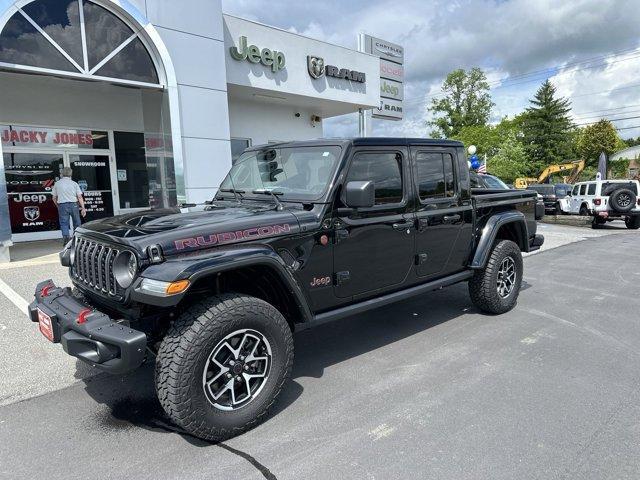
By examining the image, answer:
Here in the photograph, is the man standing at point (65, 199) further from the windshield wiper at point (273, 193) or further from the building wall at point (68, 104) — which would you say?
the windshield wiper at point (273, 193)

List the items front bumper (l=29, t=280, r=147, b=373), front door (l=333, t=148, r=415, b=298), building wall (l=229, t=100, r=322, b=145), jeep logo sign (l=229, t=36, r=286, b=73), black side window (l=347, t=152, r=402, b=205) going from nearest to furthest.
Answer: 1. front bumper (l=29, t=280, r=147, b=373)
2. front door (l=333, t=148, r=415, b=298)
3. black side window (l=347, t=152, r=402, b=205)
4. jeep logo sign (l=229, t=36, r=286, b=73)
5. building wall (l=229, t=100, r=322, b=145)

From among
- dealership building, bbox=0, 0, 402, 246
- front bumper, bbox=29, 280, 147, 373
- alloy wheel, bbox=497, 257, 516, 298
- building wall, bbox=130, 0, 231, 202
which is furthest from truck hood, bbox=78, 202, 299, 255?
building wall, bbox=130, 0, 231, 202

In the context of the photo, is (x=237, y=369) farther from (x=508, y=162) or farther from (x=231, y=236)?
(x=508, y=162)

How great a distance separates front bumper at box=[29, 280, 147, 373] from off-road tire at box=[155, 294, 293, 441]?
Answer: 0.20 metres

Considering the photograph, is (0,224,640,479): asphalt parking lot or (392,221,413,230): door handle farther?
(392,221,413,230): door handle

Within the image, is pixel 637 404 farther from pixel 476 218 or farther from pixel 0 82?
pixel 0 82

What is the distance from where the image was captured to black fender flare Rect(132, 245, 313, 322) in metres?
2.59

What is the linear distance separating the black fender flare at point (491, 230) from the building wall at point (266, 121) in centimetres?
820

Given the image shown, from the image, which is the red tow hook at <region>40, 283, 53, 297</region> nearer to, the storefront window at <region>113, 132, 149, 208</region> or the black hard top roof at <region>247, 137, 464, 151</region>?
the black hard top roof at <region>247, 137, 464, 151</region>

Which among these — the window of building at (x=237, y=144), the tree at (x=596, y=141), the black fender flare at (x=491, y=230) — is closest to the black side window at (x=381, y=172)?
the black fender flare at (x=491, y=230)

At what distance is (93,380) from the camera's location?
3.73 metres

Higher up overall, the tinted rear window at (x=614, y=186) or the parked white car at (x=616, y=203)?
the tinted rear window at (x=614, y=186)

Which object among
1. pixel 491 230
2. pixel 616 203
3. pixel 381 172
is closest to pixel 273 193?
pixel 381 172

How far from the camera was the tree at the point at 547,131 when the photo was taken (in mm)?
53875
